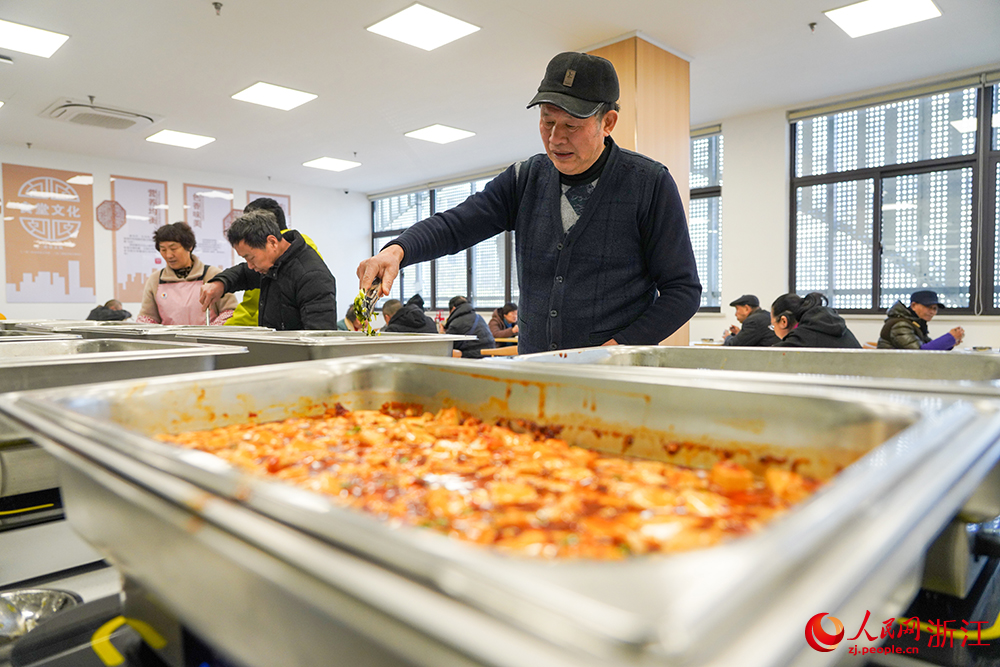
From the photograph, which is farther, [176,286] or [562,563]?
[176,286]

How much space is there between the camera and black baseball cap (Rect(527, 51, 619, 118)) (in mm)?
1559

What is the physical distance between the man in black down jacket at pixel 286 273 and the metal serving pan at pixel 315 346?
0.60 meters

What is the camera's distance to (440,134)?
7.38 meters

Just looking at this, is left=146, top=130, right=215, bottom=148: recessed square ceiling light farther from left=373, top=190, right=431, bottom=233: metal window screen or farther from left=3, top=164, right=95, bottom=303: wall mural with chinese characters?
left=373, top=190, right=431, bottom=233: metal window screen

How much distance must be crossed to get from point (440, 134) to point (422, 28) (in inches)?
110

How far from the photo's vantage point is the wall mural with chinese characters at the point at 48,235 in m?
7.66

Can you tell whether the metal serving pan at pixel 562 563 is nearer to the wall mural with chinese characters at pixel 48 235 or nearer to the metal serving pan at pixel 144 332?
the metal serving pan at pixel 144 332

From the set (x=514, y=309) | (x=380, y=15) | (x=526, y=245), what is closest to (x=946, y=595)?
(x=526, y=245)

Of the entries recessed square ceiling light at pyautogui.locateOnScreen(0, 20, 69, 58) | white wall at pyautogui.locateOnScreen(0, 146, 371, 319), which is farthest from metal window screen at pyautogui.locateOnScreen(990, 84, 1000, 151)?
white wall at pyautogui.locateOnScreen(0, 146, 371, 319)

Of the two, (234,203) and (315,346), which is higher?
(234,203)

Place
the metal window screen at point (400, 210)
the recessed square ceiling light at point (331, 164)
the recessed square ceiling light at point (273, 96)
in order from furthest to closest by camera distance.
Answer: the metal window screen at point (400, 210)
the recessed square ceiling light at point (331, 164)
the recessed square ceiling light at point (273, 96)

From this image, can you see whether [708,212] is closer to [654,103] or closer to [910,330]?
[654,103]

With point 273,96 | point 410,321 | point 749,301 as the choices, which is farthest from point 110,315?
point 749,301

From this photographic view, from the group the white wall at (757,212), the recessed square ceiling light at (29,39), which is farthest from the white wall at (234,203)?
the white wall at (757,212)
